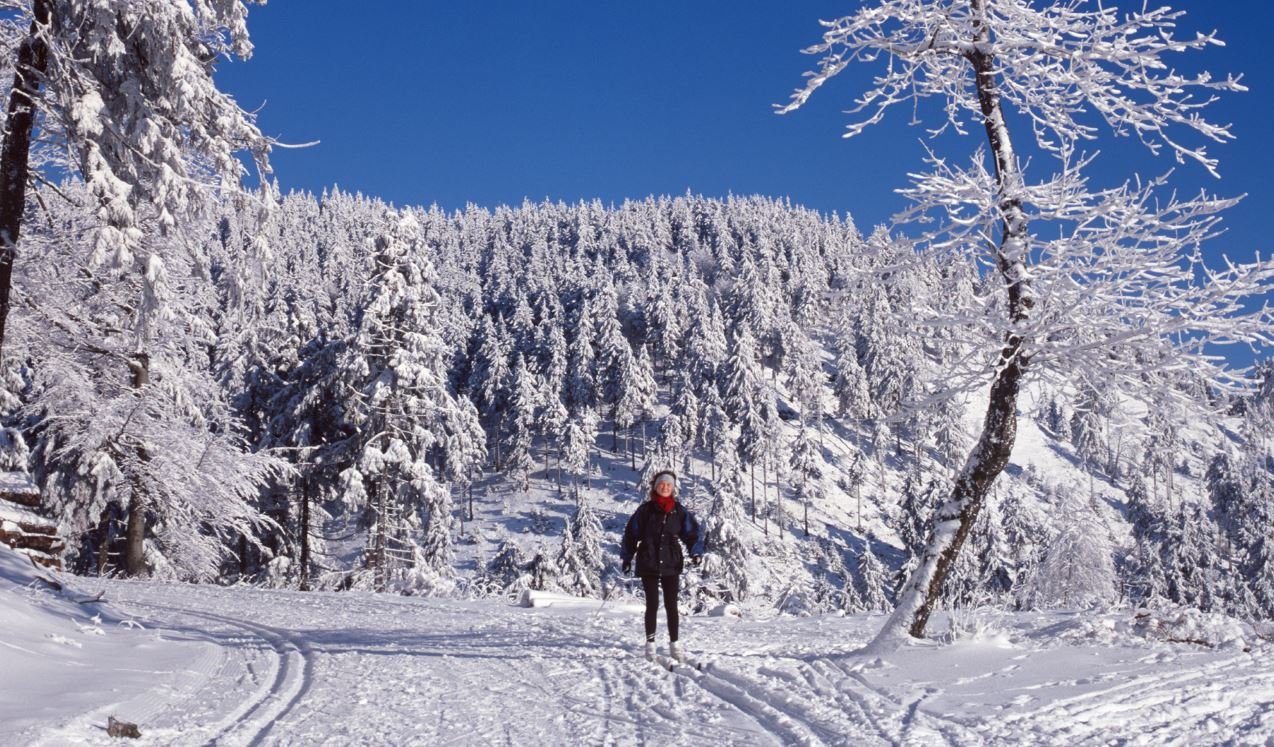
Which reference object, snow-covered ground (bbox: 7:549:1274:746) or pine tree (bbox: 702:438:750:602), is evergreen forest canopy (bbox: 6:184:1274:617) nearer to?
pine tree (bbox: 702:438:750:602)

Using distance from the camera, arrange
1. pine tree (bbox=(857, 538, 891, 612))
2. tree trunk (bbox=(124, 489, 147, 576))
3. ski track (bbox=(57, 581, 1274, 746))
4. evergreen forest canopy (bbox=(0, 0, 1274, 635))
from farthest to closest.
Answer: pine tree (bbox=(857, 538, 891, 612)), tree trunk (bbox=(124, 489, 147, 576)), evergreen forest canopy (bbox=(0, 0, 1274, 635)), ski track (bbox=(57, 581, 1274, 746))

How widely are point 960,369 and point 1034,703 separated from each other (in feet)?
10.0

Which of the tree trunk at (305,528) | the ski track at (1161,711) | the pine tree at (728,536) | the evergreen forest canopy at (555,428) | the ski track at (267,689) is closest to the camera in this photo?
the ski track at (1161,711)

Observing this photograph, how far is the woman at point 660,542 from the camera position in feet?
28.5

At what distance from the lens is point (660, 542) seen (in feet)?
28.6

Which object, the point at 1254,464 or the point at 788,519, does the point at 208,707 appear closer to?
the point at 1254,464

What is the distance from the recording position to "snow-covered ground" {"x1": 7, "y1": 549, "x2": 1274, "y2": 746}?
564 cm

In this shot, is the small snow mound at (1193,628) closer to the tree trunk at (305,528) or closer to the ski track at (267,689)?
the ski track at (267,689)

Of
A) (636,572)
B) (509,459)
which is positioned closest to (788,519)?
(509,459)

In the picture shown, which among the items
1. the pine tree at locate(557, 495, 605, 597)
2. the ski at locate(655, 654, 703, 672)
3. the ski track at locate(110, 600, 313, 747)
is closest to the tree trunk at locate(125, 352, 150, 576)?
the ski track at locate(110, 600, 313, 747)

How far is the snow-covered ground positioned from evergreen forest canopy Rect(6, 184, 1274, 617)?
1799 millimetres

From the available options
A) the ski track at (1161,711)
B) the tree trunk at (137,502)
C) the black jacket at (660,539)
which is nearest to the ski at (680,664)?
the black jacket at (660,539)

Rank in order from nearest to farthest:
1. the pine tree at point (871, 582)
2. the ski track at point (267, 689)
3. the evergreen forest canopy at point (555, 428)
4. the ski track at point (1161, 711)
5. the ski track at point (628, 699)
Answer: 1. the ski track at point (1161, 711)
2. the ski track at point (628, 699)
3. the ski track at point (267, 689)
4. the evergreen forest canopy at point (555, 428)
5. the pine tree at point (871, 582)

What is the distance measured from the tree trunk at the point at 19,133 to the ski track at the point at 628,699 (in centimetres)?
453
